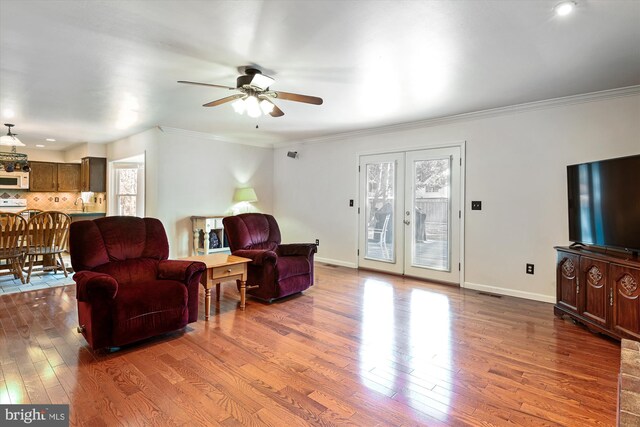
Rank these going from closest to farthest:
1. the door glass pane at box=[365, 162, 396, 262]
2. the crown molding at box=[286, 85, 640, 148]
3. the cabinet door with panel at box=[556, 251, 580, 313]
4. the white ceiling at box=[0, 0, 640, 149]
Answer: the white ceiling at box=[0, 0, 640, 149], the cabinet door with panel at box=[556, 251, 580, 313], the crown molding at box=[286, 85, 640, 148], the door glass pane at box=[365, 162, 396, 262]

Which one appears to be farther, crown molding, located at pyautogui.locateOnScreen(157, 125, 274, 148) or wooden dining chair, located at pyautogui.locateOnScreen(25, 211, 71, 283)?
crown molding, located at pyautogui.locateOnScreen(157, 125, 274, 148)

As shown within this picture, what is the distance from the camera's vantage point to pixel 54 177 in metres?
7.75

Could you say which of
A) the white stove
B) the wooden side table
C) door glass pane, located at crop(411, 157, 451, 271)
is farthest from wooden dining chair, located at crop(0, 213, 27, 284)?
door glass pane, located at crop(411, 157, 451, 271)

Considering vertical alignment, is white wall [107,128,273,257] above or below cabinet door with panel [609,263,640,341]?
above

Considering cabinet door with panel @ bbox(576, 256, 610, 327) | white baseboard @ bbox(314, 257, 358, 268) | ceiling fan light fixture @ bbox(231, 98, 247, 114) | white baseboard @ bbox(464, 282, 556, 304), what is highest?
ceiling fan light fixture @ bbox(231, 98, 247, 114)

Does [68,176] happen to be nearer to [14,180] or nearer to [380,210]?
[14,180]

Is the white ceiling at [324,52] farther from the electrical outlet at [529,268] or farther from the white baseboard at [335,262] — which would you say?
the white baseboard at [335,262]

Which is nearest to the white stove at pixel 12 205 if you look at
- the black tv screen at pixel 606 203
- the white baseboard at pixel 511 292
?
the white baseboard at pixel 511 292

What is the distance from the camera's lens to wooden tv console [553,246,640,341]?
2.62 metres

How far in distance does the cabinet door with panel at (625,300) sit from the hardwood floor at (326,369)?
0.21 meters

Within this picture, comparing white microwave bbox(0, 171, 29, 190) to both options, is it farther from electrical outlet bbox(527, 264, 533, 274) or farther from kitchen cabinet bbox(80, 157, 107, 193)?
electrical outlet bbox(527, 264, 533, 274)

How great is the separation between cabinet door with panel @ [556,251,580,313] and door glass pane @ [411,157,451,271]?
57.9 inches

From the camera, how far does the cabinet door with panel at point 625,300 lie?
2.57 meters

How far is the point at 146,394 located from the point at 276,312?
5.33 feet
